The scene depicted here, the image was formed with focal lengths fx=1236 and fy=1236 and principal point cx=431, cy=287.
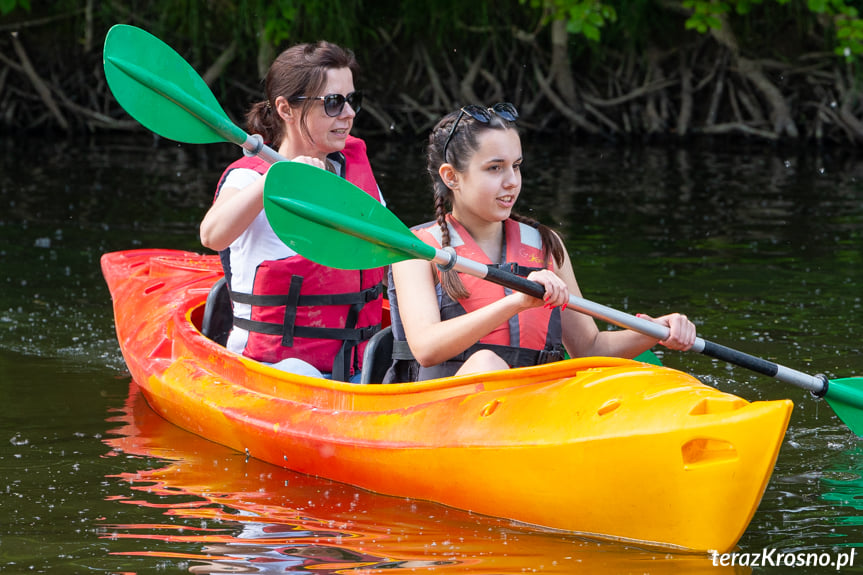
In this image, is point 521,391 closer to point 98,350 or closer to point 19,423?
point 19,423

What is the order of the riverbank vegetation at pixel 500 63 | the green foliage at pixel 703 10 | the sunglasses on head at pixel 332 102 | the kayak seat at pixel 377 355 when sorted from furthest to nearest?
the riverbank vegetation at pixel 500 63 < the green foliage at pixel 703 10 < the sunglasses on head at pixel 332 102 < the kayak seat at pixel 377 355

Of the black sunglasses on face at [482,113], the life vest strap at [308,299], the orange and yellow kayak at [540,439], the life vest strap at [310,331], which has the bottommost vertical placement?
the orange and yellow kayak at [540,439]

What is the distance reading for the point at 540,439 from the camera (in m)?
2.80

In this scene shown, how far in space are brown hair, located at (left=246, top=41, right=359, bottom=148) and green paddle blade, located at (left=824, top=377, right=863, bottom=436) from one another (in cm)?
163

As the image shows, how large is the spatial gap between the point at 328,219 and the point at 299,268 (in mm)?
670

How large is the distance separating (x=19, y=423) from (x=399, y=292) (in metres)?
1.47

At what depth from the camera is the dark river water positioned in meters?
2.77

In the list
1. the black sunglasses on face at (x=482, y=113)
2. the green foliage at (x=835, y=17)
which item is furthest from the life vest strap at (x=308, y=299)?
the green foliage at (x=835, y=17)

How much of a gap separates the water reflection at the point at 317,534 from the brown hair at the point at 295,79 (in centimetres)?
102

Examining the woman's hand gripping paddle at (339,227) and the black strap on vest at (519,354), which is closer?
the woman's hand gripping paddle at (339,227)

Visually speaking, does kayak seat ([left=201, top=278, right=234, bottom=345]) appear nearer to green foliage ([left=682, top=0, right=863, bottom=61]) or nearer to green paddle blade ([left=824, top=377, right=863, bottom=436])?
green paddle blade ([left=824, top=377, right=863, bottom=436])

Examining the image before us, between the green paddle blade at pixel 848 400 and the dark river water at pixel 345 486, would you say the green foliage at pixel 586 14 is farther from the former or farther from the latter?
the green paddle blade at pixel 848 400

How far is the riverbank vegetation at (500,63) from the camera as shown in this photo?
465 inches

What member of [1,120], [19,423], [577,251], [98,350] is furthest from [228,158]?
[19,423]
